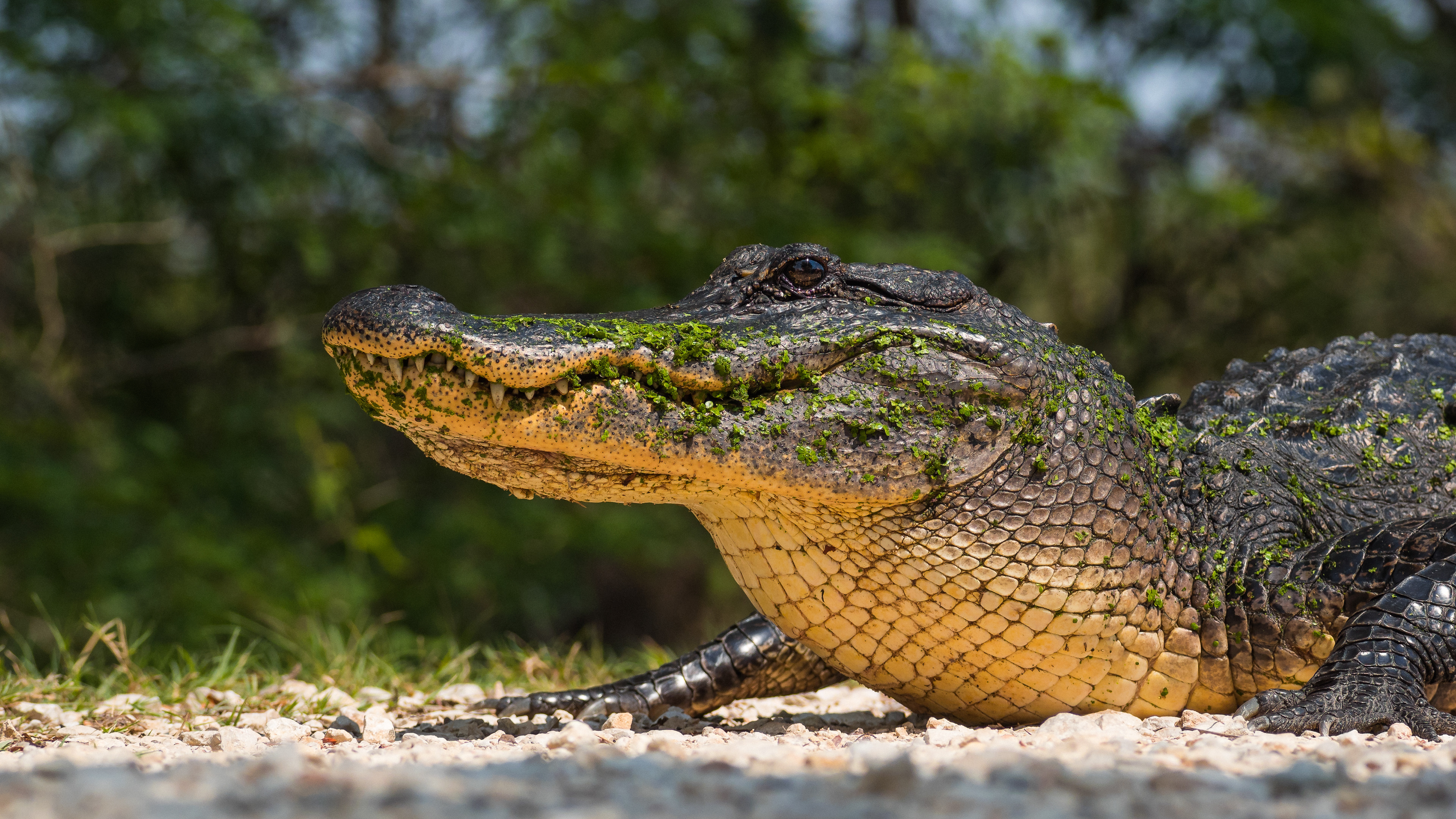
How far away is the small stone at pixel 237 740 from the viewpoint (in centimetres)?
220

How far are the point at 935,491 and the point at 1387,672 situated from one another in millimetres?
932

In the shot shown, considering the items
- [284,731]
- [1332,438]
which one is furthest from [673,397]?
[1332,438]

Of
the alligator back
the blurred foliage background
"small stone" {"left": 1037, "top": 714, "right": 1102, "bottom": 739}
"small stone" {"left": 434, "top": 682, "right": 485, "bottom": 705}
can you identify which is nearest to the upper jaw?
"small stone" {"left": 1037, "top": 714, "right": 1102, "bottom": 739}

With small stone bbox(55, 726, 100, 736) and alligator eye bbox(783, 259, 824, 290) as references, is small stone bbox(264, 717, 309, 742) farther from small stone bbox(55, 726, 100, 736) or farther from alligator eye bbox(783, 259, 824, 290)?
alligator eye bbox(783, 259, 824, 290)

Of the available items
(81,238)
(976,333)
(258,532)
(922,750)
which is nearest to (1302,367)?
(976,333)

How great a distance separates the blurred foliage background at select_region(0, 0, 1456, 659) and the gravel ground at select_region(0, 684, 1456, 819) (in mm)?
2923

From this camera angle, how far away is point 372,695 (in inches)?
126

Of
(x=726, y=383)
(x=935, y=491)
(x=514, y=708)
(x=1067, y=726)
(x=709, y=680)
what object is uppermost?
(x=726, y=383)

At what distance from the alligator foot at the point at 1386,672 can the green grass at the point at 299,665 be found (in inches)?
83.3

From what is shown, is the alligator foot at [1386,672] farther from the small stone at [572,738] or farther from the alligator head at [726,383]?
the small stone at [572,738]

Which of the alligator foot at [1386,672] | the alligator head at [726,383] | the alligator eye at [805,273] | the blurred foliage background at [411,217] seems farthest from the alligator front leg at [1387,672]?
the blurred foliage background at [411,217]

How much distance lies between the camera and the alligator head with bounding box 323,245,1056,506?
2.06m

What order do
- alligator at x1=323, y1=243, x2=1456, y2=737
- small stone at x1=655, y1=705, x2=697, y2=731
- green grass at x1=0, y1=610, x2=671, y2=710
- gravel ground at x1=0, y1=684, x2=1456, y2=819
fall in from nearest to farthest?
gravel ground at x1=0, y1=684, x2=1456, y2=819
alligator at x1=323, y1=243, x2=1456, y2=737
small stone at x1=655, y1=705, x2=697, y2=731
green grass at x1=0, y1=610, x2=671, y2=710

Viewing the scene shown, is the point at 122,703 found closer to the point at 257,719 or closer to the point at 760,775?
the point at 257,719
